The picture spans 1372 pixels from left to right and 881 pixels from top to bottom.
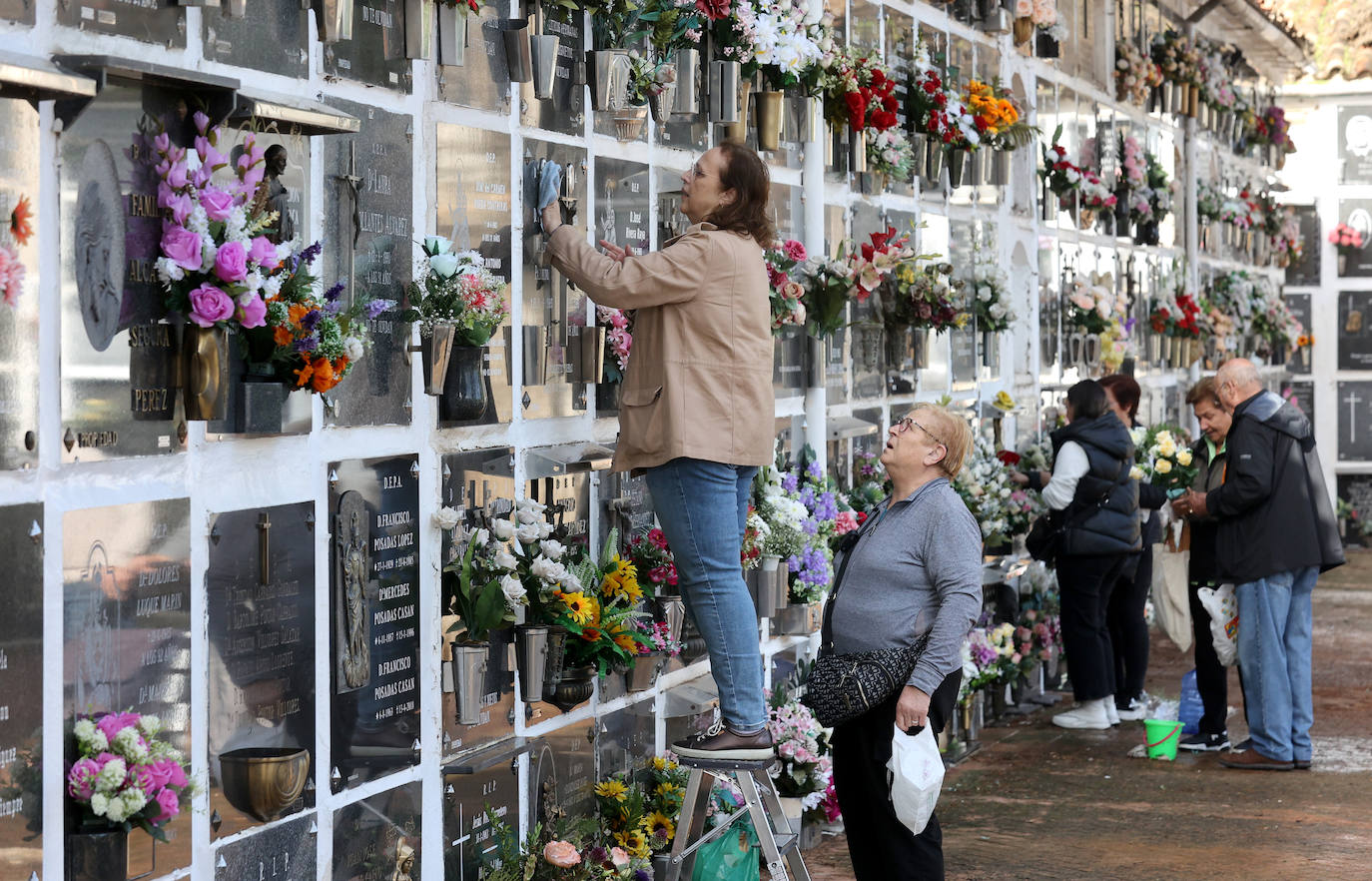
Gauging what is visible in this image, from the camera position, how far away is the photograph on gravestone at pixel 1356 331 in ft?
51.0

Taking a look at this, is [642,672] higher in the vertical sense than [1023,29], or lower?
lower

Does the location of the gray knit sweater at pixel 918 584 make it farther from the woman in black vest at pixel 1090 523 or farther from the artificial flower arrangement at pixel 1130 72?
the artificial flower arrangement at pixel 1130 72

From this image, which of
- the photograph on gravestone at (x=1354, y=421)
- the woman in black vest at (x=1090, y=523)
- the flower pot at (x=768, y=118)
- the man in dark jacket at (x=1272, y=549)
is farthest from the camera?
the photograph on gravestone at (x=1354, y=421)

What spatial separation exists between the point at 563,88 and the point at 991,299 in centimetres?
361

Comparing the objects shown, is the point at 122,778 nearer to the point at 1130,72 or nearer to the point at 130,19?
the point at 130,19


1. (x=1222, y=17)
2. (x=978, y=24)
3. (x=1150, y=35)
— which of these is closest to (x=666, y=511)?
(x=978, y=24)

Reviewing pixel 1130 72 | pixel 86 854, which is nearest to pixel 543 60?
pixel 86 854

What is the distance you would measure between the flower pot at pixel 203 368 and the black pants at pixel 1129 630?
5.51 meters

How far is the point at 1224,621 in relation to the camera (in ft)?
23.1

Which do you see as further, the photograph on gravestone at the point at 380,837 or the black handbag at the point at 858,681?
the black handbag at the point at 858,681

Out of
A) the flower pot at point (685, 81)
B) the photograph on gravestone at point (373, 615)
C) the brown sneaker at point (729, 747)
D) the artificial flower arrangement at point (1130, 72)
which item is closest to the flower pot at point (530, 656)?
the photograph on gravestone at point (373, 615)

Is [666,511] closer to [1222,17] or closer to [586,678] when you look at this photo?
[586,678]

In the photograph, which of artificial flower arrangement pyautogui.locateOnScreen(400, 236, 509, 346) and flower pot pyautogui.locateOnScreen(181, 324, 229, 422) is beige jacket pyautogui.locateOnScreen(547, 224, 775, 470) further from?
flower pot pyautogui.locateOnScreen(181, 324, 229, 422)

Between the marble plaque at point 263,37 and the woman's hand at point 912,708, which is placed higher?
the marble plaque at point 263,37
